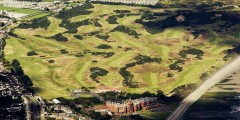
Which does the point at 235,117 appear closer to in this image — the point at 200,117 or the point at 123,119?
the point at 200,117

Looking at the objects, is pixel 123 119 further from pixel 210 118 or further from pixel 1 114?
pixel 1 114

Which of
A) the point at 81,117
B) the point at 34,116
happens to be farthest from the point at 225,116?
the point at 34,116

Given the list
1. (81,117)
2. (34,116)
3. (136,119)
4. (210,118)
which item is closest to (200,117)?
(210,118)

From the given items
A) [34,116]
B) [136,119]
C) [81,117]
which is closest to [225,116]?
[136,119]

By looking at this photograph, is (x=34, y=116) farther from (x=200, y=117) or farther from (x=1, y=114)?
(x=200, y=117)

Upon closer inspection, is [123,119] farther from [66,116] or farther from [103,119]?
[66,116]

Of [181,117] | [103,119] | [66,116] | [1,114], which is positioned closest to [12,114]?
[1,114]
